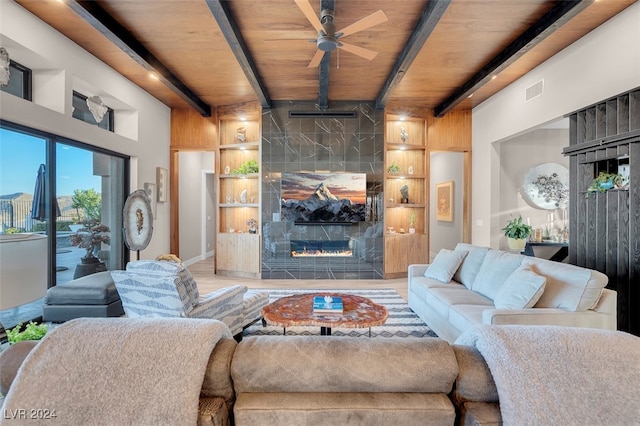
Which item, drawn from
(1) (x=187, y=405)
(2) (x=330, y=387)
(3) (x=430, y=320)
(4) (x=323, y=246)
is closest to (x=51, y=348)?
(1) (x=187, y=405)

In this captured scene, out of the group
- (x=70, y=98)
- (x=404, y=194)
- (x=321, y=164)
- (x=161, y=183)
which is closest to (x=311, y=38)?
(x=321, y=164)

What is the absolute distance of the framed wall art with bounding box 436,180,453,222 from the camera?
23.4ft

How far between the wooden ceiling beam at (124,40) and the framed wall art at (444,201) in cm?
584

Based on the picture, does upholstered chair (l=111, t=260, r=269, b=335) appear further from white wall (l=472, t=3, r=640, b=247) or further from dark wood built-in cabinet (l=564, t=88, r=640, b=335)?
white wall (l=472, t=3, r=640, b=247)

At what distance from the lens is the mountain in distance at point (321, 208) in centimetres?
557

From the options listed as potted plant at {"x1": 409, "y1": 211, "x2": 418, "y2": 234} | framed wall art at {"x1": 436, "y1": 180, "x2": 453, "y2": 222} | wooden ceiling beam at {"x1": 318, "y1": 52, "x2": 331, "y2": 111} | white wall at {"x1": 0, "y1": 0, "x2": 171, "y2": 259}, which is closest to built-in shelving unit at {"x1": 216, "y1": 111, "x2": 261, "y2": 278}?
white wall at {"x1": 0, "y1": 0, "x2": 171, "y2": 259}

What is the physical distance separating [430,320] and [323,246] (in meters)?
2.81

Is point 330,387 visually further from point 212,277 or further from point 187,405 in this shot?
point 212,277

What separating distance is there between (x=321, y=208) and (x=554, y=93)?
3757 mm

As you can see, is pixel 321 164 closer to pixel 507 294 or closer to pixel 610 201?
pixel 507 294

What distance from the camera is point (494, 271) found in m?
2.97

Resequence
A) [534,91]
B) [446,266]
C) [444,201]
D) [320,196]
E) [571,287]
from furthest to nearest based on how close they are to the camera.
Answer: [444,201], [320,196], [534,91], [446,266], [571,287]

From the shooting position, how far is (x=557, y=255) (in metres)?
4.89

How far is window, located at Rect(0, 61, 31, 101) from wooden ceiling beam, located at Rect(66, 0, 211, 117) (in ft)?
3.46
